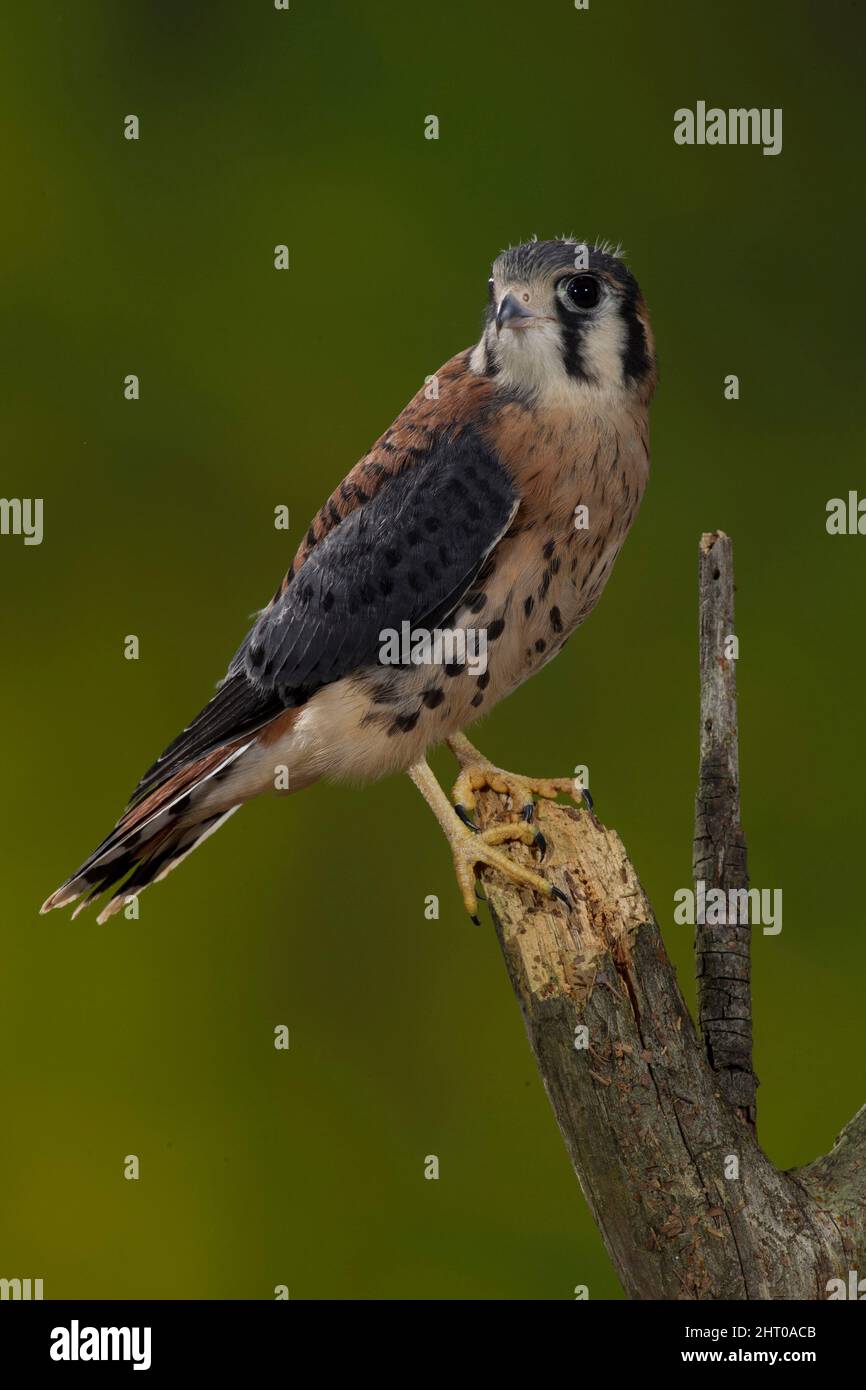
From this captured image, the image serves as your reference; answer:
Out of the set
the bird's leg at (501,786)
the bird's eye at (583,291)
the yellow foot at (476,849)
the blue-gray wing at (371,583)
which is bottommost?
the yellow foot at (476,849)

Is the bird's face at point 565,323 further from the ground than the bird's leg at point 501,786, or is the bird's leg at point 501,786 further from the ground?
the bird's face at point 565,323

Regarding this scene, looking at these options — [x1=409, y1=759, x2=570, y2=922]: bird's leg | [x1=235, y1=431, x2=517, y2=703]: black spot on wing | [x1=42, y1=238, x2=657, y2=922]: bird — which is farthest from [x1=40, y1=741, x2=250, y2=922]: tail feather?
[x1=409, y1=759, x2=570, y2=922]: bird's leg

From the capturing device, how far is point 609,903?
2.45 m

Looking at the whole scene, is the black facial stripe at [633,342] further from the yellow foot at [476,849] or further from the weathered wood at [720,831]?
the yellow foot at [476,849]

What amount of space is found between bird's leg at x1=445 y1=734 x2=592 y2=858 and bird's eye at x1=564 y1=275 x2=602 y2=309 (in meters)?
0.85

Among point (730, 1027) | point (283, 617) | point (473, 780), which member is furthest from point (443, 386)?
point (730, 1027)

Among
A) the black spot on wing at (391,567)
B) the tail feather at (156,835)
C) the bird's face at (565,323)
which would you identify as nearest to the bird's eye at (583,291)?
the bird's face at (565,323)

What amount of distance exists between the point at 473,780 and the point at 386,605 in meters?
0.41

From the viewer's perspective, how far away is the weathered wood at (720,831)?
254 centimetres

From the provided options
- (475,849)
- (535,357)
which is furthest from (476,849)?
(535,357)

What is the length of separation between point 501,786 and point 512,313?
2.87ft

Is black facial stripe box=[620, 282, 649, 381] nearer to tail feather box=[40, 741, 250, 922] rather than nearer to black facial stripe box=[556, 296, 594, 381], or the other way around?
black facial stripe box=[556, 296, 594, 381]

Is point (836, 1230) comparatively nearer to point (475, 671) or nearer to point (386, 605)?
point (475, 671)

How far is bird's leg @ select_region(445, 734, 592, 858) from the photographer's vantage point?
2836 millimetres
